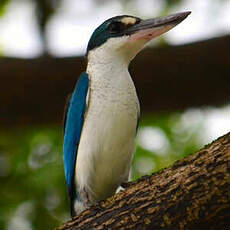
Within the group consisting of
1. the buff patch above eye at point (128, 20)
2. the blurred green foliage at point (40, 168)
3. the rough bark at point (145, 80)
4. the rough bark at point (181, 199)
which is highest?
the buff patch above eye at point (128, 20)

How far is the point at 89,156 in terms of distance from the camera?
4.44 m

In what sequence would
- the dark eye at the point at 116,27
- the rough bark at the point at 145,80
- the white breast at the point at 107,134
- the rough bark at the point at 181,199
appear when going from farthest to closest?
the rough bark at the point at 145,80
the dark eye at the point at 116,27
the white breast at the point at 107,134
the rough bark at the point at 181,199

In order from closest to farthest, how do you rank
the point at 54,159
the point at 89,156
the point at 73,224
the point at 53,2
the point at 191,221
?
the point at 191,221 < the point at 73,224 < the point at 89,156 < the point at 54,159 < the point at 53,2

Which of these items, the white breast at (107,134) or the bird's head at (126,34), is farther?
the bird's head at (126,34)

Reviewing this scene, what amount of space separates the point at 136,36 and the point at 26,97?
300 centimetres

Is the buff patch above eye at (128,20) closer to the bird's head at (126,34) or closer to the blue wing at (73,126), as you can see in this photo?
the bird's head at (126,34)

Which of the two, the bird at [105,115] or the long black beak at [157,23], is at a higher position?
the long black beak at [157,23]

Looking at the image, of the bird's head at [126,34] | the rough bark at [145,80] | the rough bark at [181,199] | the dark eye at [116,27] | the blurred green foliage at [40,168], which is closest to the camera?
the rough bark at [181,199]

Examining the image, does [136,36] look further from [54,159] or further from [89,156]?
[54,159]

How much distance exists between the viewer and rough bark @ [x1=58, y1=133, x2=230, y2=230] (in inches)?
139

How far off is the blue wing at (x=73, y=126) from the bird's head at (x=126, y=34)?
233 mm

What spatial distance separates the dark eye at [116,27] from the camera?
466 centimetres

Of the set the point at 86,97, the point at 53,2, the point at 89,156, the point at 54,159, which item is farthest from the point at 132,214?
the point at 53,2

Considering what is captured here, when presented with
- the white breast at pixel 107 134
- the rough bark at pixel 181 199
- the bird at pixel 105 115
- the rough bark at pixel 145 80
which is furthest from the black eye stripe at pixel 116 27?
the rough bark at pixel 145 80
